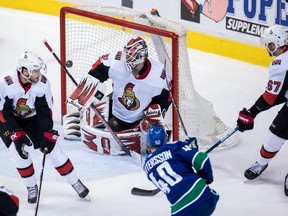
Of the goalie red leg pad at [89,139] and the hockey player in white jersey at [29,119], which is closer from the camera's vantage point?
the hockey player in white jersey at [29,119]

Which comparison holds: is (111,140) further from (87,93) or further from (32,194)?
(32,194)

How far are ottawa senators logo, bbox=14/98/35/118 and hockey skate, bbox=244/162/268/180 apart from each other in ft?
4.90

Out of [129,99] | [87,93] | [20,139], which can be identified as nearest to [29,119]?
[20,139]

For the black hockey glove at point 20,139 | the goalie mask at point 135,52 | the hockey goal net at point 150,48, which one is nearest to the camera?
the black hockey glove at point 20,139

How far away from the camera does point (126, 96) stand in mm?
6676

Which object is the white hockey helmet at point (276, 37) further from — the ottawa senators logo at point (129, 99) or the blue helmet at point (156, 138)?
the blue helmet at point (156, 138)

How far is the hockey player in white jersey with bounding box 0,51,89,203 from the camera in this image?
5711 mm

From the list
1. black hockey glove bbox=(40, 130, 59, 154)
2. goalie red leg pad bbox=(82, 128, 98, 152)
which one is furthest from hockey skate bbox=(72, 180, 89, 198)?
goalie red leg pad bbox=(82, 128, 98, 152)

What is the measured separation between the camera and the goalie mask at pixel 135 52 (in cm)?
636

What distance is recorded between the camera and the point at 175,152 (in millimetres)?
4750

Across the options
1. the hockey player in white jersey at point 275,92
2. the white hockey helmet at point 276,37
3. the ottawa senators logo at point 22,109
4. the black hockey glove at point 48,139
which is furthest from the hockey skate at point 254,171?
the ottawa senators logo at point 22,109

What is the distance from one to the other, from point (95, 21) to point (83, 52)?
0.95ft

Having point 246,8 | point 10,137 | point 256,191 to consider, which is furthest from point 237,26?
point 10,137

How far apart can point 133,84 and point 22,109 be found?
1.00 metres
